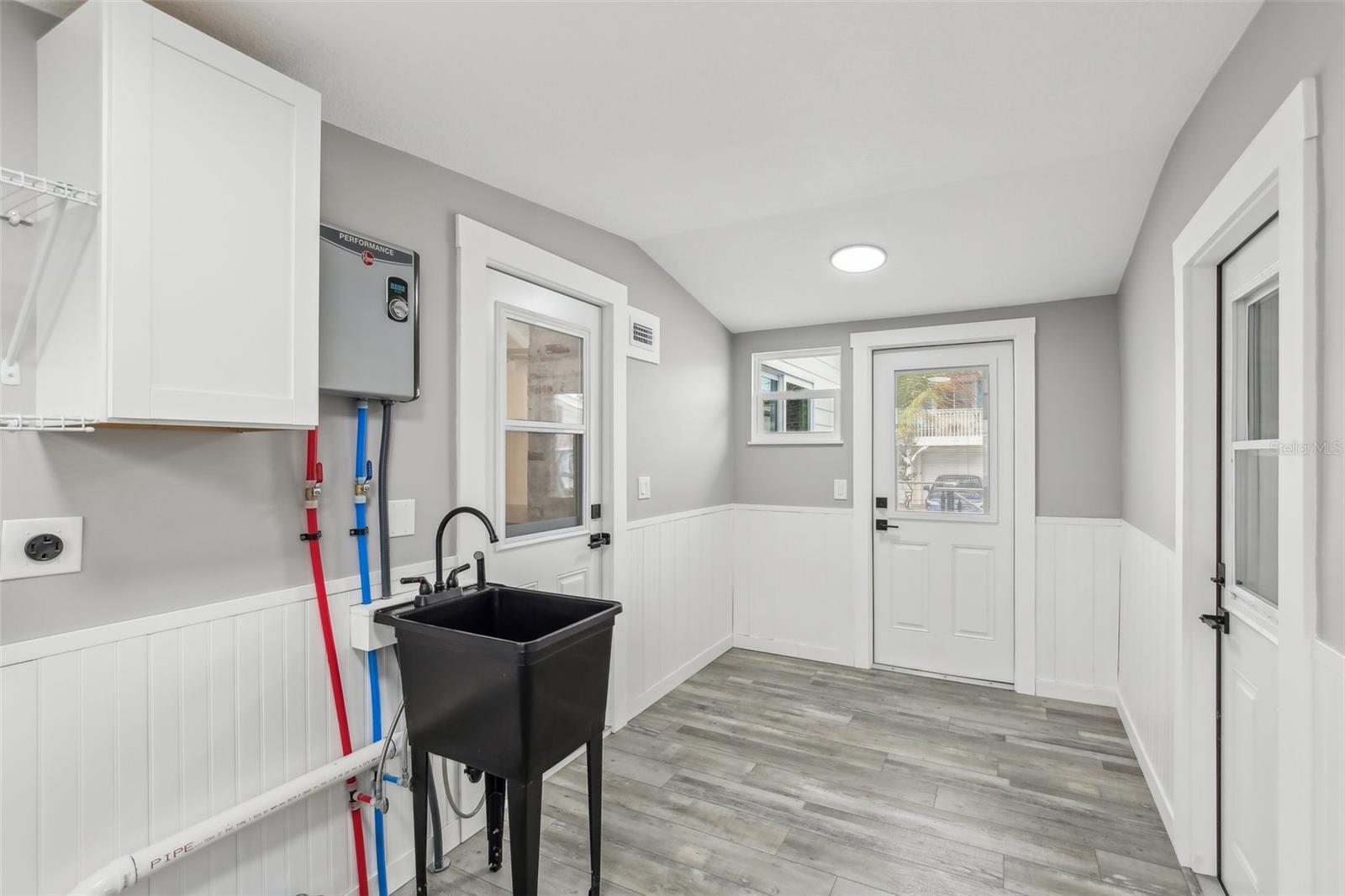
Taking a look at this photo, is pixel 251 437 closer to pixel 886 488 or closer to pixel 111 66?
pixel 111 66

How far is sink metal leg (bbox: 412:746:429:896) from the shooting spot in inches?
71.4

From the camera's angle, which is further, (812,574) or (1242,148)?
(812,574)

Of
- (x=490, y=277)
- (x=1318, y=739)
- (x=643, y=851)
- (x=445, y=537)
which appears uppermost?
(x=490, y=277)

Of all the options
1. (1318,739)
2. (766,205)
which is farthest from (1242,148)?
(766,205)

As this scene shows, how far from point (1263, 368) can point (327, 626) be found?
2570 mm

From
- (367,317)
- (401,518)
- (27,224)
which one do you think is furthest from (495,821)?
(27,224)

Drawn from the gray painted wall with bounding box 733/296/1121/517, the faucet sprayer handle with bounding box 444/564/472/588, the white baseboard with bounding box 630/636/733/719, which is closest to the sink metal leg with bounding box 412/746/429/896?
the faucet sprayer handle with bounding box 444/564/472/588

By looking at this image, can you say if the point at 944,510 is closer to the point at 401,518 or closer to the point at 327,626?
the point at 401,518

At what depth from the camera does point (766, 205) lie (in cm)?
267

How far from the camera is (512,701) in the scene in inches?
61.8

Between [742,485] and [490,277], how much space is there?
2.36 meters

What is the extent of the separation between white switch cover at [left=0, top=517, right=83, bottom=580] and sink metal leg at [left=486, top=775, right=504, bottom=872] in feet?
4.10

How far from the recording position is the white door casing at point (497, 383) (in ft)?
7.29

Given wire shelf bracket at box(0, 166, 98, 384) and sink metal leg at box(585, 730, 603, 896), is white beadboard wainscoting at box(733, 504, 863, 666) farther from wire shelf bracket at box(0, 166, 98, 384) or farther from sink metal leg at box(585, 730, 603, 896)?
wire shelf bracket at box(0, 166, 98, 384)
